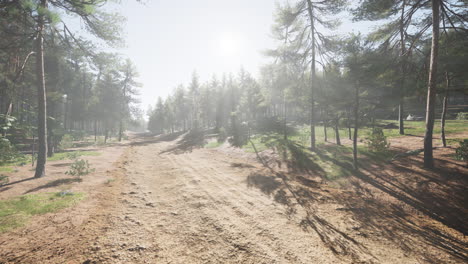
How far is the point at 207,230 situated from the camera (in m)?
4.44

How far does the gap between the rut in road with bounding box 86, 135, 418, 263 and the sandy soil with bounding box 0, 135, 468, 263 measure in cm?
2

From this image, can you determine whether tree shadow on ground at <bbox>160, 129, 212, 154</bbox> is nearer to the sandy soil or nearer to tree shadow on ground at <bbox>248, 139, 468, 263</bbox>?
the sandy soil

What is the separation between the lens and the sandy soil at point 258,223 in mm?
3635

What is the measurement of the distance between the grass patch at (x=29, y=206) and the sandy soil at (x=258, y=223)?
0.40 metres

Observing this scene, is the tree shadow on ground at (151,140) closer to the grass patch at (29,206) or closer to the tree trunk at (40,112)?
the tree trunk at (40,112)

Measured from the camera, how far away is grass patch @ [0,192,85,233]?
4.47 m

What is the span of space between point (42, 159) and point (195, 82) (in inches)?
1567

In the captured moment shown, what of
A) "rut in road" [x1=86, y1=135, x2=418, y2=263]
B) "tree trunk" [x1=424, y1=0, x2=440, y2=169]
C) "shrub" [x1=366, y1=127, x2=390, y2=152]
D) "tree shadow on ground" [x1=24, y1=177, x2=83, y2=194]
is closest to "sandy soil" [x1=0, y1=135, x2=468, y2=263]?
"rut in road" [x1=86, y1=135, x2=418, y2=263]

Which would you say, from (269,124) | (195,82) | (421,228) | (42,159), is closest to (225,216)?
(421,228)

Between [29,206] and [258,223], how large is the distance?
23.8 ft

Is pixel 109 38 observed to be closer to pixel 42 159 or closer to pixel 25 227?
pixel 42 159

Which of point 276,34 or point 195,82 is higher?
point 195,82

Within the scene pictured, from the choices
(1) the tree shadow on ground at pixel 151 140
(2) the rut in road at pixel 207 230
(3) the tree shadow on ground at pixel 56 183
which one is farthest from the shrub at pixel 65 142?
(2) the rut in road at pixel 207 230

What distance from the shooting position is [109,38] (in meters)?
9.84
